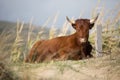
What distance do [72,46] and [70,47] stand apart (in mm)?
82

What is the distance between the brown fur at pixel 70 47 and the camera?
1587 cm

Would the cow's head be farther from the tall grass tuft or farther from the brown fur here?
the tall grass tuft

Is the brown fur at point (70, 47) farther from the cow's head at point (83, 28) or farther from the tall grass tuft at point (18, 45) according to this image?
the tall grass tuft at point (18, 45)

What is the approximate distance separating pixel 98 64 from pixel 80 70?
58cm

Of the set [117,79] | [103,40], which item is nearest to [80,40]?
[103,40]

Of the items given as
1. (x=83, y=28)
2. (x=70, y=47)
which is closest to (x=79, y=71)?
(x=83, y=28)

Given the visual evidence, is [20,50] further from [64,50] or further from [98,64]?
[98,64]

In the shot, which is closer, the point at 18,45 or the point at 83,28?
the point at 83,28

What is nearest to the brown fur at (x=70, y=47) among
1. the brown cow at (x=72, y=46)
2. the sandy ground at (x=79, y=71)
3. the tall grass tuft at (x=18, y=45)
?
the brown cow at (x=72, y=46)

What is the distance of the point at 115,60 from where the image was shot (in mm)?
11539

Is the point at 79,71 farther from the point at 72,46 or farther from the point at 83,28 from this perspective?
the point at 72,46

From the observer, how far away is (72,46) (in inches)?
641

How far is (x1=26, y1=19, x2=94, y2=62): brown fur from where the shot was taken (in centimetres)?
1587

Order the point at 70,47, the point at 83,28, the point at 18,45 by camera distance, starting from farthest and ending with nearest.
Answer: the point at 18,45
the point at 70,47
the point at 83,28
